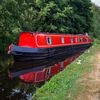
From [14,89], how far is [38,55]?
1070 cm

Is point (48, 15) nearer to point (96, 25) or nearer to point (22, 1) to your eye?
point (22, 1)

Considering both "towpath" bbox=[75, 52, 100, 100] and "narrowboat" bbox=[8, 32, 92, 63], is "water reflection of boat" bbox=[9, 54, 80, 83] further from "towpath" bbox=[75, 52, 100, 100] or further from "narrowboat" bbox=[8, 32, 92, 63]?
"towpath" bbox=[75, 52, 100, 100]

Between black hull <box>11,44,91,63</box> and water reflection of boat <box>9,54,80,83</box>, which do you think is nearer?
water reflection of boat <box>9,54,80,83</box>

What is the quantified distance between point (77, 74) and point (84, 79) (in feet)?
5.31

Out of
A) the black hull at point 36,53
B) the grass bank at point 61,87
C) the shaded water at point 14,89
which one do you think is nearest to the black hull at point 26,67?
the black hull at point 36,53

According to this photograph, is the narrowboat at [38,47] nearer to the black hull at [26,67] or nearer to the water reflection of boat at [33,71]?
the black hull at [26,67]

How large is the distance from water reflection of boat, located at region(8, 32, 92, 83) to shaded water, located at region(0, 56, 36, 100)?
0.86 meters

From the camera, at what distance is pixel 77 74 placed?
19078 mm

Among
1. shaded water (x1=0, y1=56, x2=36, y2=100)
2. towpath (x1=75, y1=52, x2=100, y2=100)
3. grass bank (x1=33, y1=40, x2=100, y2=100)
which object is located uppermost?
towpath (x1=75, y1=52, x2=100, y2=100)

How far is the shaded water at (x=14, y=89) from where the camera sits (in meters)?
17.5

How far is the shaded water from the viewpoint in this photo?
17531mm

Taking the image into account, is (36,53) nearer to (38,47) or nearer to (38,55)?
(38,55)

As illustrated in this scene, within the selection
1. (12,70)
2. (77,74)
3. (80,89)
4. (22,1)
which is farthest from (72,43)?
(80,89)

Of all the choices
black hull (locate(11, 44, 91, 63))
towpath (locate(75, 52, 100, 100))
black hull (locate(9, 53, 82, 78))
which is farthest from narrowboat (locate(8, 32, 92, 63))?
towpath (locate(75, 52, 100, 100))
